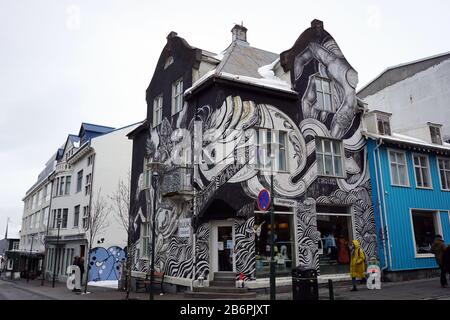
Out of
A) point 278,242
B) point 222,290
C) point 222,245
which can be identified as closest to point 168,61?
point 222,245

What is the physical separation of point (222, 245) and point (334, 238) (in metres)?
5.39

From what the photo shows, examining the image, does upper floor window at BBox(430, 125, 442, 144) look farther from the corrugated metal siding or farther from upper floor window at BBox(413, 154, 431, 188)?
the corrugated metal siding

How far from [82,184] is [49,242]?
7455 mm

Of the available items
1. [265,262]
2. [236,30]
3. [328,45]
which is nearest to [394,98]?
[328,45]

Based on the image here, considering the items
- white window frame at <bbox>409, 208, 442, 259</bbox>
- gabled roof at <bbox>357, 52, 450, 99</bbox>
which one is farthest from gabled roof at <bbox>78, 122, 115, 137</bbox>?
white window frame at <bbox>409, 208, 442, 259</bbox>

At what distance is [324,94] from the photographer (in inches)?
742

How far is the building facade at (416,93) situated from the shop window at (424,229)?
7789mm

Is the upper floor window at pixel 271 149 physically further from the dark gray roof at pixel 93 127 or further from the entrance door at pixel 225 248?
the dark gray roof at pixel 93 127

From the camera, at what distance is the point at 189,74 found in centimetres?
1845

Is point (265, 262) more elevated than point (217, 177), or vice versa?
point (217, 177)

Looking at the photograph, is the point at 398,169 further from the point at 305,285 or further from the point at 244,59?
the point at 305,285
